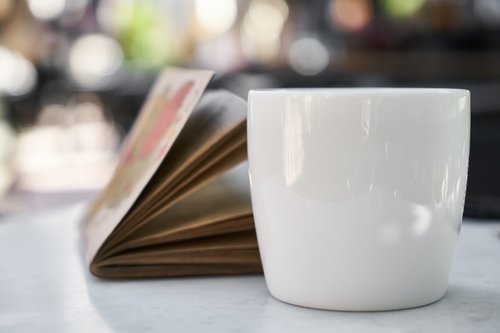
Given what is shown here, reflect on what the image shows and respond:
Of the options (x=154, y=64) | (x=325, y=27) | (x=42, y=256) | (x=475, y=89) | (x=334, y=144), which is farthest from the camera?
(x=154, y=64)

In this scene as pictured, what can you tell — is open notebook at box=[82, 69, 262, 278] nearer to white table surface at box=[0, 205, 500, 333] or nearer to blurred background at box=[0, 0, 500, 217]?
white table surface at box=[0, 205, 500, 333]

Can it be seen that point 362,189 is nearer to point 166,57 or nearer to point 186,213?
point 186,213

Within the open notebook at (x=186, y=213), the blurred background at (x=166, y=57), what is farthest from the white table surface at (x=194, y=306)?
the blurred background at (x=166, y=57)

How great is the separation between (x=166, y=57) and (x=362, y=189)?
5.17 metres

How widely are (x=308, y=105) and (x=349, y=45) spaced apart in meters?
3.96

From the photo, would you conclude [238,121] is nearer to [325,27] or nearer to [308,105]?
[308,105]

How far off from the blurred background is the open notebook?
4.61ft

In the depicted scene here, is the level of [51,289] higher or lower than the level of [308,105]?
lower

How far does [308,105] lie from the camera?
0.39 meters

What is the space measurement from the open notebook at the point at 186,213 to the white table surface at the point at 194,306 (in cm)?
1

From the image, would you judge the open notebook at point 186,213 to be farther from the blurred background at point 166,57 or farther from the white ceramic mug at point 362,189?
the blurred background at point 166,57

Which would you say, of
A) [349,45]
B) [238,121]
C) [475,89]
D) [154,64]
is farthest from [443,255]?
[154,64]

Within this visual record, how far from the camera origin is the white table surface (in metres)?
0.39

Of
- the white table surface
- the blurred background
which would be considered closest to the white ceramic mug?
the white table surface
